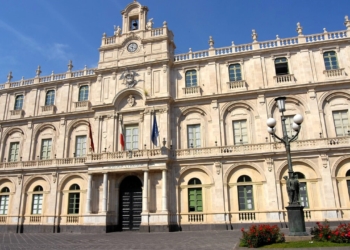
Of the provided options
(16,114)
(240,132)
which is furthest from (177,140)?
(16,114)

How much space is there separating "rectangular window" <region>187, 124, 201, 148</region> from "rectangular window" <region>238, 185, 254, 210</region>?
5211 mm

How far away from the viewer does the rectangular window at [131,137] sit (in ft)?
90.0

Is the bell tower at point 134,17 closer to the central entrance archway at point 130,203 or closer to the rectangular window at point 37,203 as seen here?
the central entrance archway at point 130,203

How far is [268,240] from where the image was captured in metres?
11.7

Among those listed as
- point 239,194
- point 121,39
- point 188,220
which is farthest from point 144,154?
point 121,39

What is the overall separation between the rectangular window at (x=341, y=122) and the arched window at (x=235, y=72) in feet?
27.5

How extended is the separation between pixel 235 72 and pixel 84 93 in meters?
15.1

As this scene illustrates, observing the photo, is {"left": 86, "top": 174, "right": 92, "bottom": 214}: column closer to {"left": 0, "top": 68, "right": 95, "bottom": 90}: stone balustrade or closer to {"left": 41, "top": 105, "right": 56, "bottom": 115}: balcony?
{"left": 41, "top": 105, "right": 56, "bottom": 115}: balcony

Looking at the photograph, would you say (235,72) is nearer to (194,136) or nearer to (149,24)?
(194,136)

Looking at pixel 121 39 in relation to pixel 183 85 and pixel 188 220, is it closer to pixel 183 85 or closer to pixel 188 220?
pixel 183 85

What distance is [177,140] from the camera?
26.8 m

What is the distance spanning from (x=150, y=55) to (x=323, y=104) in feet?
51.4

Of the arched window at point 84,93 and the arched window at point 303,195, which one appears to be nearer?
the arched window at point 303,195

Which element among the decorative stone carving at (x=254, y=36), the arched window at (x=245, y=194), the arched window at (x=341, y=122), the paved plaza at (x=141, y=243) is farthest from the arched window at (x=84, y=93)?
the arched window at (x=341, y=122)
